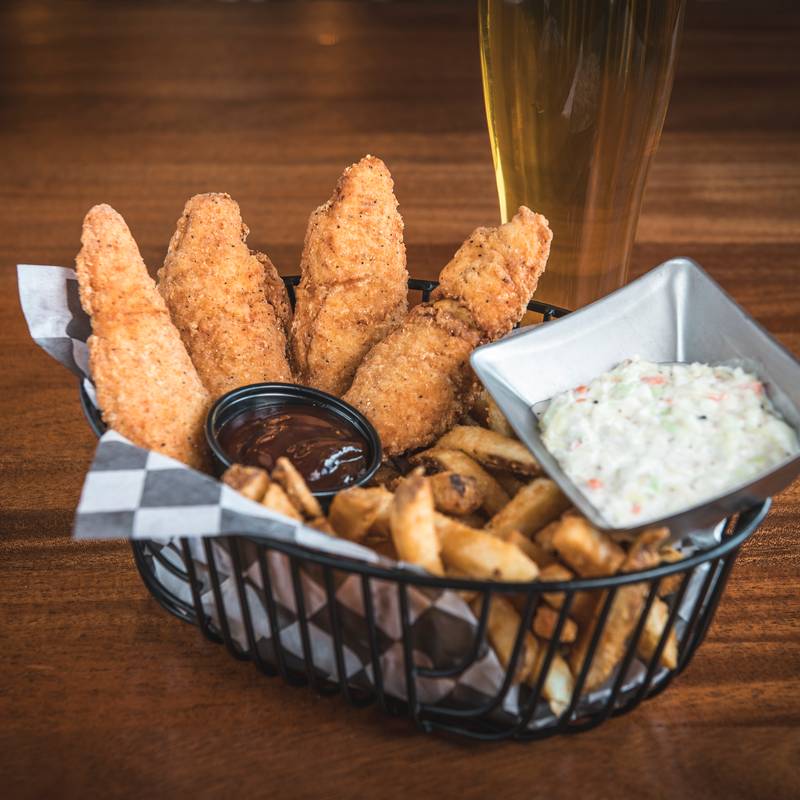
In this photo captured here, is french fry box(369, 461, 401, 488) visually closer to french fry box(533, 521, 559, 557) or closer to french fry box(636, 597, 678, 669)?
french fry box(533, 521, 559, 557)

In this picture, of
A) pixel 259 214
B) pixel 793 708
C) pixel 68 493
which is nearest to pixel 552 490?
pixel 793 708

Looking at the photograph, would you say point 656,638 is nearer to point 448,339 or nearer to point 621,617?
point 621,617

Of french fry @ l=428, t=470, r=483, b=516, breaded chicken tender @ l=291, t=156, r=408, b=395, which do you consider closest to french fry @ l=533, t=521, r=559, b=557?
french fry @ l=428, t=470, r=483, b=516

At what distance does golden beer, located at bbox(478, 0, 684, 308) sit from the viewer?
6.64 ft

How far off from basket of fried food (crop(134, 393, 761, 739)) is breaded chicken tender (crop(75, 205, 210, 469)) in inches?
11.5

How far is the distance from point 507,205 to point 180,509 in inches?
50.3

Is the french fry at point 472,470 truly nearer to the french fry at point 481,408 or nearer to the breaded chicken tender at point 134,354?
the french fry at point 481,408

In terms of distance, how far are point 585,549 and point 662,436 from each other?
0.27 meters

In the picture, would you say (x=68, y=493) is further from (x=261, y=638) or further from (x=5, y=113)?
(x=5, y=113)

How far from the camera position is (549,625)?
4.33 ft

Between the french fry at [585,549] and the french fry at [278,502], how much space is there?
0.32 meters

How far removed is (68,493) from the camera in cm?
191

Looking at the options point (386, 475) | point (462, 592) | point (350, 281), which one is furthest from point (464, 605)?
point (350, 281)

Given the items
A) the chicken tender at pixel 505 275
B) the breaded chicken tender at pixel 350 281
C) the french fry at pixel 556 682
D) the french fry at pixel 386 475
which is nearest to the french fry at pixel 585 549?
the french fry at pixel 556 682
